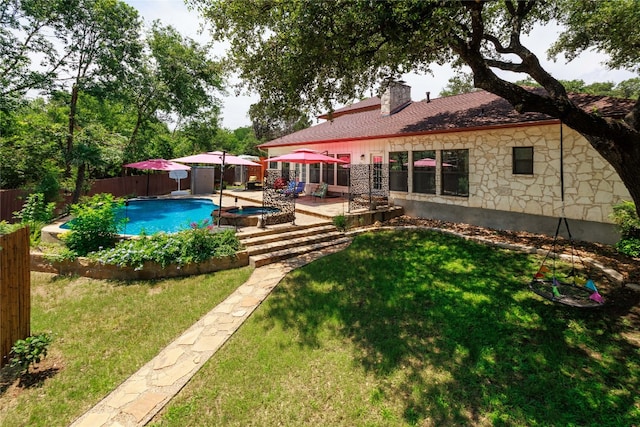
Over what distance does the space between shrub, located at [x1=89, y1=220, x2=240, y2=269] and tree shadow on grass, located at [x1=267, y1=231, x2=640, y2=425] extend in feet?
7.72

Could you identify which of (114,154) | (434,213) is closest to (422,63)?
(434,213)

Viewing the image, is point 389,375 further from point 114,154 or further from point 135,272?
point 114,154

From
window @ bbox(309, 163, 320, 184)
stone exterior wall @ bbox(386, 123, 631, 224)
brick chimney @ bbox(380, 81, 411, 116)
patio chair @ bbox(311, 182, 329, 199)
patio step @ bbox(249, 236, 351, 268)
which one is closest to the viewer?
patio step @ bbox(249, 236, 351, 268)

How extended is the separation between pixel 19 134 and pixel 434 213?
1982 cm

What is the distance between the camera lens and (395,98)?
18.8 meters

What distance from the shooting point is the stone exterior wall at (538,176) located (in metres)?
9.16

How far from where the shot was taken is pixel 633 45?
10.9 metres

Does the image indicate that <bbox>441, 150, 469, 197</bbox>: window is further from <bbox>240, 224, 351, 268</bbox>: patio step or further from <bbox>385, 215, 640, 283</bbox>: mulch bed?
<bbox>240, 224, 351, 268</bbox>: patio step

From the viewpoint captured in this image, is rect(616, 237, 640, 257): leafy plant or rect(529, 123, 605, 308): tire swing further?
rect(616, 237, 640, 257): leafy plant

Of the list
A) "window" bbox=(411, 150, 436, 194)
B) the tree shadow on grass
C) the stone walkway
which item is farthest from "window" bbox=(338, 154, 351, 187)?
the stone walkway

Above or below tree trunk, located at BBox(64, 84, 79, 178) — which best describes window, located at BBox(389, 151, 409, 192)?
below

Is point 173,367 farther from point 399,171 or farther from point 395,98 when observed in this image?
point 395,98

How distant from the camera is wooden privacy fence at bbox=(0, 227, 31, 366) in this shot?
173 inches

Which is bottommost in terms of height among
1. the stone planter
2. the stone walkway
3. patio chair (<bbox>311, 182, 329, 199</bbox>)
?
the stone walkway
